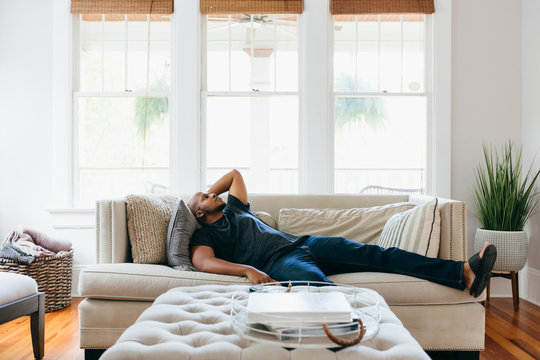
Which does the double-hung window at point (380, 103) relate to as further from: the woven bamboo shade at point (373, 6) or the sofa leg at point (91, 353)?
the sofa leg at point (91, 353)

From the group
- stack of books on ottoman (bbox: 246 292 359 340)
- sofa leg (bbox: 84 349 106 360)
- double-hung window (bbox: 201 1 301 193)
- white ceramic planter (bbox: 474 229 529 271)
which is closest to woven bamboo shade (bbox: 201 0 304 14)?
double-hung window (bbox: 201 1 301 193)

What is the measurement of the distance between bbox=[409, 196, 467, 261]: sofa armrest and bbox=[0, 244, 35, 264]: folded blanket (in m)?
2.75

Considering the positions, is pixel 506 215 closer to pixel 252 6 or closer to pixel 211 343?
pixel 252 6

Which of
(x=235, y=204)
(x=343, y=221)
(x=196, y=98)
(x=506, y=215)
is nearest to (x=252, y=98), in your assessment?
(x=196, y=98)

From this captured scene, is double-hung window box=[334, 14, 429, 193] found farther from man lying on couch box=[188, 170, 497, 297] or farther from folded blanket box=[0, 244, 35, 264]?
folded blanket box=[0, 244, 35, 264]

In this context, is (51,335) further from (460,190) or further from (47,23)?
(460,190)

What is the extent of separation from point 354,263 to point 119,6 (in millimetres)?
2965

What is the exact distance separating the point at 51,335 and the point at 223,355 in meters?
2.02

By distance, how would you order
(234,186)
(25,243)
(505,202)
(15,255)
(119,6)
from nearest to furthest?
(234,186) < (15,255) < (25,243) < (505,202) < (119,6)

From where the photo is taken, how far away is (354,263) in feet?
8.07

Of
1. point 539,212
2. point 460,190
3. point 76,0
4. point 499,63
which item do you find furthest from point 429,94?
point 76,0

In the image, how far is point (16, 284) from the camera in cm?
228

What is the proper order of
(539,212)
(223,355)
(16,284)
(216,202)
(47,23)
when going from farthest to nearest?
(47,23) < (539,212) < (216,202) < (16,284) < (223,355)

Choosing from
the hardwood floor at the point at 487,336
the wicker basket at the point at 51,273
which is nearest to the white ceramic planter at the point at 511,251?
the hardwood floor at the point at 487,336
